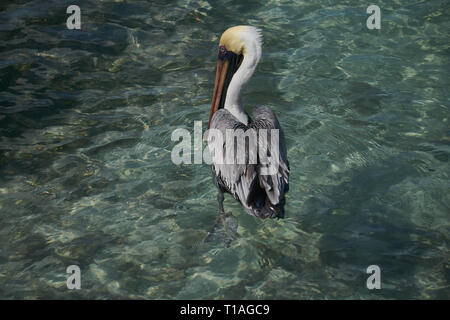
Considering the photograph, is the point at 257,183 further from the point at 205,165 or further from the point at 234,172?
the point at 205,165

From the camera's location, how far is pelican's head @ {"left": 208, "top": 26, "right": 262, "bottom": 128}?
13.1 feet

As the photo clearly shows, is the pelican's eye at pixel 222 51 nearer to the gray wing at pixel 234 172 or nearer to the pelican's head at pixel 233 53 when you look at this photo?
the pelican's head at pixel 233 53

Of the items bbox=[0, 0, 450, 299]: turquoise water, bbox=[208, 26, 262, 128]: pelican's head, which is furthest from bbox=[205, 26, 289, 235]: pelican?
bbox=[0, 0, 450, 299]: turquoise water

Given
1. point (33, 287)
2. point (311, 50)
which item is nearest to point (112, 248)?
point (33, 287)

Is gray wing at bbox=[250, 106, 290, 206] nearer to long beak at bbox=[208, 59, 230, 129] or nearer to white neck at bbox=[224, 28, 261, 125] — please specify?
white neck at bbox=[224, 28, 261, 125]

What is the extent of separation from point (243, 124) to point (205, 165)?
2.09 feet

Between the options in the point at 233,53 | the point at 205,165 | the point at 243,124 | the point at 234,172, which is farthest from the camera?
the point at 205,165

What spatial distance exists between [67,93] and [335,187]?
3.12m

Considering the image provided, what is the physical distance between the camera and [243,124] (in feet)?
12.7

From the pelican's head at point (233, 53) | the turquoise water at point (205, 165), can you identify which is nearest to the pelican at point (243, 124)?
the pelican's head at point (233, 53)

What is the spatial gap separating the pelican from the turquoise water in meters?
0.29

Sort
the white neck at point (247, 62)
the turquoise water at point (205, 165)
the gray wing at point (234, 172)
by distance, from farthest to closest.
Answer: the white neck at point (247, 62), the gray wing at point (234, 172), the turquoise water at point (205, 165)

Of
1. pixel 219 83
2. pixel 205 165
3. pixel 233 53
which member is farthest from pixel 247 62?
pixel 205 165

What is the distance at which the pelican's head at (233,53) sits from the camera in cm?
399
